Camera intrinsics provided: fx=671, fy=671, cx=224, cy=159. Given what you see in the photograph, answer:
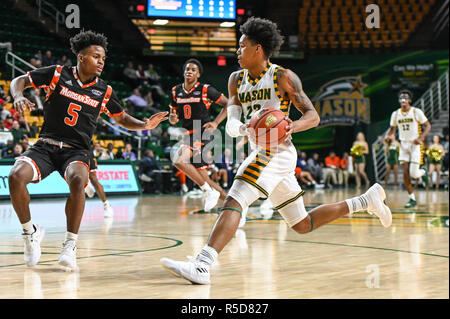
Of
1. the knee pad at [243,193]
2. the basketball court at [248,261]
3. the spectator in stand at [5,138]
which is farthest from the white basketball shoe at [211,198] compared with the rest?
the spectator in stand at [5,138]

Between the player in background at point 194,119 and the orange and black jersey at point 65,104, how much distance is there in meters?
4.36

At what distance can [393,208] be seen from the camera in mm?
12289

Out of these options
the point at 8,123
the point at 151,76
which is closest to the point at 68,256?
the point at 8,123

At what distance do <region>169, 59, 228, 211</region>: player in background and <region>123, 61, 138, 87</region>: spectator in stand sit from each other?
13389mm

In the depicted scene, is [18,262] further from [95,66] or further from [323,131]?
[323,131]

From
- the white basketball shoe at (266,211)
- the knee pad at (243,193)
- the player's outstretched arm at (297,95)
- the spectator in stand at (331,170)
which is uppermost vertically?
the player's outstretched arm at (297,95)

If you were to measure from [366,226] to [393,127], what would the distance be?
15.2 ft

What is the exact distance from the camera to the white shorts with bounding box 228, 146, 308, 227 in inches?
183

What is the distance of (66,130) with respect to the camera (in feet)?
18.1

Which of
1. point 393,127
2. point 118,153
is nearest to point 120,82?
point 118,153

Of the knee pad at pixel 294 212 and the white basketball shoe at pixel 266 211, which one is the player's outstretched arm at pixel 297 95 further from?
the white basketball shoe at pixel 266 211

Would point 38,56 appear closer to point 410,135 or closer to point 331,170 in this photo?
point 410,135

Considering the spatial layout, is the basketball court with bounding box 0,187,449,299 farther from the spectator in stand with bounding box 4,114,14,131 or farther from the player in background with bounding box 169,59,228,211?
the spectator in stand with bounding box 4,114,14,131

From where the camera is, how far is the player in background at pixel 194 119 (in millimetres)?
9930
